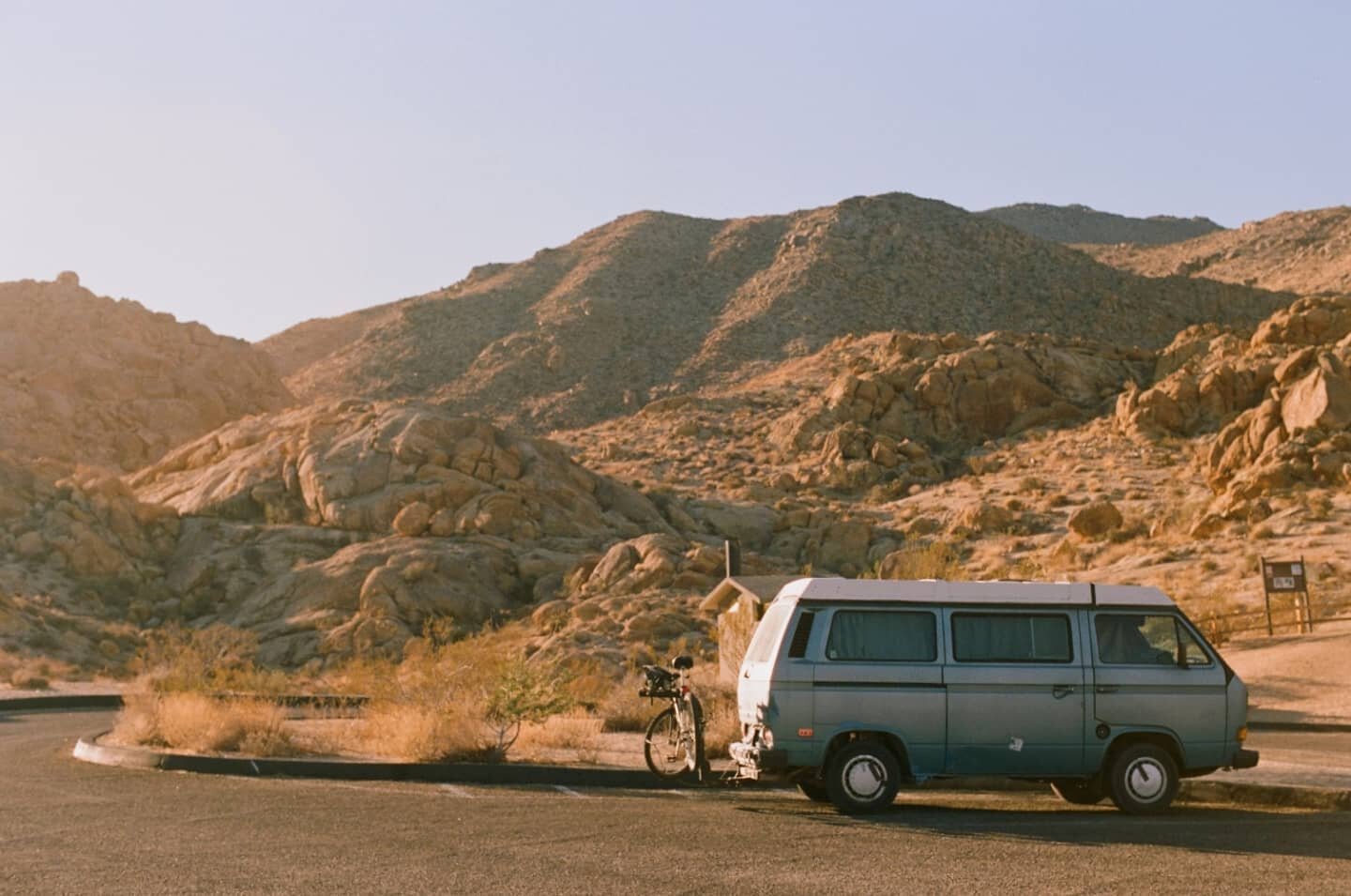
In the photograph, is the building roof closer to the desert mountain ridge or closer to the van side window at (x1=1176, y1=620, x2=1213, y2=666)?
the desert mountain ridge

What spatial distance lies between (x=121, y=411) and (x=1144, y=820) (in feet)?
242

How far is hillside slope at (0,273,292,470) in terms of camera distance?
7781 centimetres

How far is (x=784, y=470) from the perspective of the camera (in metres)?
66.9

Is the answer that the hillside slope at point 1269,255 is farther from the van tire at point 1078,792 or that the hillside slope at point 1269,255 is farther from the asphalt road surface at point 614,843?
the asphalt road surface at point 614,843

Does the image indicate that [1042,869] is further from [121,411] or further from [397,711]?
[121,411]

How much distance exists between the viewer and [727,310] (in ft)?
365

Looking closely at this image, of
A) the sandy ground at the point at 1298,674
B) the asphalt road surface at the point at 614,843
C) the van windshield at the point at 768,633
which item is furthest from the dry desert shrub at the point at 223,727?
the sandy ground at the point at 1298,674

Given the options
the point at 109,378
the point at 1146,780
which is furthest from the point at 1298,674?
the point at 109,378

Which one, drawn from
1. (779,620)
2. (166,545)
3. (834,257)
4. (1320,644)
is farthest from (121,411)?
(779,620)

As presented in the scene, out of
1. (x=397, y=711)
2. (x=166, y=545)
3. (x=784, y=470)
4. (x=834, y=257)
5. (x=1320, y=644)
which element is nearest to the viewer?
(x=397, y=711)

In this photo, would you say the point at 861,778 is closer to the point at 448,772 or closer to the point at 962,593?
the point at 962,593

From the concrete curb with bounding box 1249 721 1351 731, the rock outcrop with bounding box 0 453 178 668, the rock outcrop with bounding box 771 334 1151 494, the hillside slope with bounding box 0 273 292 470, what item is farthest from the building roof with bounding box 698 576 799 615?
the hillside slope with bounding box 0 273 292 470

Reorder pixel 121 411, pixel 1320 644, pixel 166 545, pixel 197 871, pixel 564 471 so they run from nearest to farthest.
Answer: pixel 197 871 < pixel 1320 644 < pixel 166 545 < pixel 564 471 < pixel 121 411

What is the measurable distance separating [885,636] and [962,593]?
0.81m
